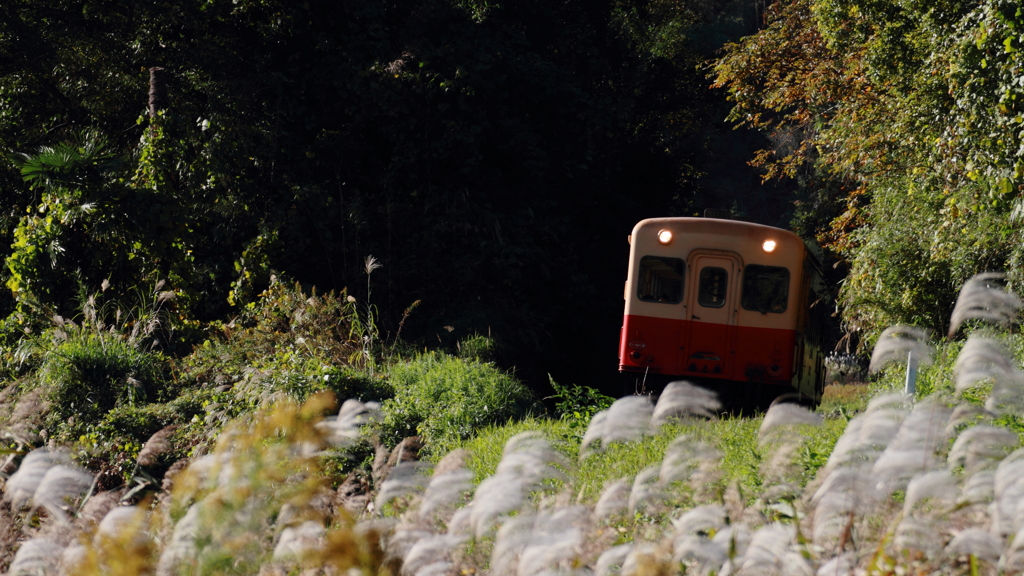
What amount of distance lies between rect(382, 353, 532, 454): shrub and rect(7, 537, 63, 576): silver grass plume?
14.3 ft

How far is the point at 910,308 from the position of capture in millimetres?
14602

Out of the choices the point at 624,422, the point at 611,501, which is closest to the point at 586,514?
the point at 611,501

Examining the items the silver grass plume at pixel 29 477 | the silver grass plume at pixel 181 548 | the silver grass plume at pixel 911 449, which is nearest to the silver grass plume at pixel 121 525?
the silver grass plume at pixel 181 548

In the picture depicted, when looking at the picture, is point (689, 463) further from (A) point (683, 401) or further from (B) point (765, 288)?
(B) point (765, 288)

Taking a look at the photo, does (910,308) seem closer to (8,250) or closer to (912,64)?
(912,64)

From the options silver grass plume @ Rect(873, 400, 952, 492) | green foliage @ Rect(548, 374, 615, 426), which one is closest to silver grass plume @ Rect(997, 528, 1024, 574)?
silver grass plume @ Rect(873, 400, 952, 492)

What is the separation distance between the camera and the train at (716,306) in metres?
11.5

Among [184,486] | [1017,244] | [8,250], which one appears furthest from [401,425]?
[8,250]

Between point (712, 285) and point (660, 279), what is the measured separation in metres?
0.60

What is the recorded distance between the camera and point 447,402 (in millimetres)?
8727

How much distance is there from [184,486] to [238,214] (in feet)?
41.3

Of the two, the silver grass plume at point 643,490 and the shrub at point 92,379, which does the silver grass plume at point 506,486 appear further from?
the shrub at point 92,379

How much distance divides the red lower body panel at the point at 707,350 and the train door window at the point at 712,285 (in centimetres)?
30

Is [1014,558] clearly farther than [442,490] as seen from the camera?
No
